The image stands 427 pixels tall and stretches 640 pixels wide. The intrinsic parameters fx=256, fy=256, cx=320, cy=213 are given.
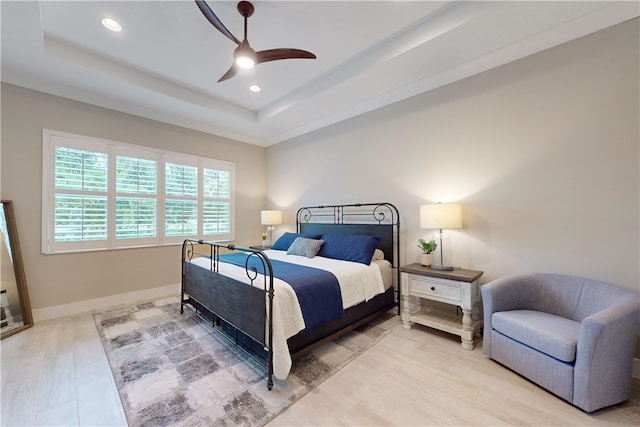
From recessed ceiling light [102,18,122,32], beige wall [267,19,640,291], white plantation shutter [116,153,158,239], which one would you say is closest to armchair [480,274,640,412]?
beige wall [267,19,640,291]

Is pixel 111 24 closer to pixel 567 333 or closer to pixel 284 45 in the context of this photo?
pixel 284 45

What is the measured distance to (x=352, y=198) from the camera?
4.13 meters

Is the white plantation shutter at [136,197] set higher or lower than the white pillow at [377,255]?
higher

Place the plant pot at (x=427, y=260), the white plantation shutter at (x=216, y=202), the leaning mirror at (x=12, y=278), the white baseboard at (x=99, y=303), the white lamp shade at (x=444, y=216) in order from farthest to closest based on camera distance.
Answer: the white plantation shutter at (x=216, y=202) < the white baseboard at (x=99, y=303) < the plant pot at (x=427, y=260) < the leaning mirror at (x=12, y=278) < the white lamp shade at (x=444, y=216)

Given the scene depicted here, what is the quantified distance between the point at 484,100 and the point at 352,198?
A: 6.87 ft

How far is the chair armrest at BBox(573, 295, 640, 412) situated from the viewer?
5.32 ft

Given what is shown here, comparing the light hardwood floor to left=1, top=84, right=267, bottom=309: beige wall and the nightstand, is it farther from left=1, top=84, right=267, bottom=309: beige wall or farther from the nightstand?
left=1, top=84, right=267, bottom=309: beige wall

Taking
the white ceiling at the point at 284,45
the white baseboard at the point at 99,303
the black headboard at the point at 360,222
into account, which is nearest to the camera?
the white ceiling at the point at 284,45

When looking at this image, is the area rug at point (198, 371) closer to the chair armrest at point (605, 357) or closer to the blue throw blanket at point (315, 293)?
the blue throw blanket at point (315, 293)

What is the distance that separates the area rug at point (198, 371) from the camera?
5.55ft

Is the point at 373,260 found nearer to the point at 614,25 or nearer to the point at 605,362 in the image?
the point at 605,362

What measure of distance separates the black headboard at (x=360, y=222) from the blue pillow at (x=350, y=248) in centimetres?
26

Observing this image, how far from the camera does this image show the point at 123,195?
3785 mm

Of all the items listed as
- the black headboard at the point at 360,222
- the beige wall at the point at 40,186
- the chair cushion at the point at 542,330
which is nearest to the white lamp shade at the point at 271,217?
the black headboard at the point at 360,222
